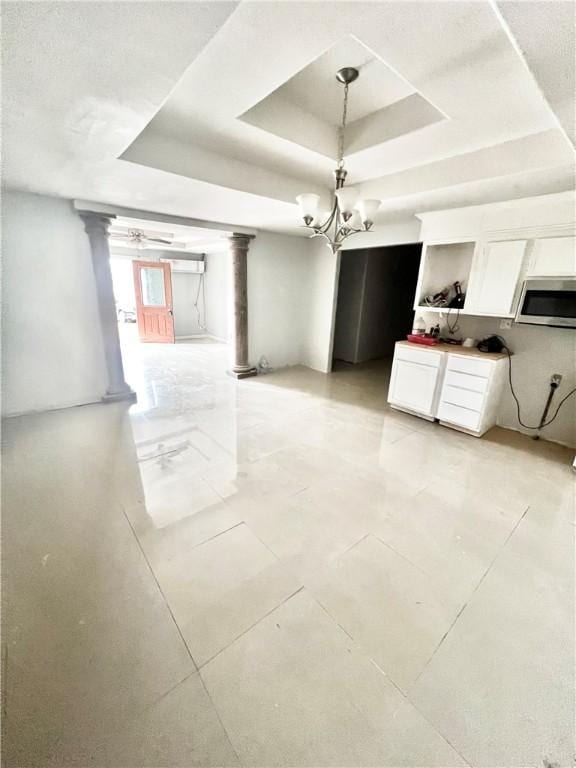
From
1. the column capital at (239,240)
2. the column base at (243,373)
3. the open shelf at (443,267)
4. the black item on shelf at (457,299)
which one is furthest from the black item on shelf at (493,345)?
the column capital at (239,240)

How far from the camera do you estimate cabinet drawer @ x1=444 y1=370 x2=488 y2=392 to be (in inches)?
123

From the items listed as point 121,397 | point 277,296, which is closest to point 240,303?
point 277,296

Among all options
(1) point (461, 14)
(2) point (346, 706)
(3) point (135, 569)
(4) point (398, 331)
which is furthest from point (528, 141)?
(4) point (398, 331)

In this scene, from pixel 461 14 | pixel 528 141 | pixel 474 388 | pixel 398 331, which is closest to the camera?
pixel 461 14

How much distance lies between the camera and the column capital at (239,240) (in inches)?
181

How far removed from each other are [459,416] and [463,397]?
223 millimetres

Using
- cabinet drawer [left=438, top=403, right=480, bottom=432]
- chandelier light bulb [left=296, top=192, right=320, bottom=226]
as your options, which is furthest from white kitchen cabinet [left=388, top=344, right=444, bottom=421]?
chandelier light bulb [left=296, top=192, right=320, bottom=226]

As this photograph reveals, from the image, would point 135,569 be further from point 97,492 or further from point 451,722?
point 451,722

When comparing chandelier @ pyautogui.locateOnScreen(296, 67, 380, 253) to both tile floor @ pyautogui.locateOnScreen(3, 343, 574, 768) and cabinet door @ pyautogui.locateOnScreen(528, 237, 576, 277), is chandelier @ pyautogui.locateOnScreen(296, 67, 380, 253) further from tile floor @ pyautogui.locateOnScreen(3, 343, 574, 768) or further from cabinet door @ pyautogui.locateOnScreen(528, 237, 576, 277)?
tile floor @ pyautogui.locateOnScreen(3, 343, 574, 768)

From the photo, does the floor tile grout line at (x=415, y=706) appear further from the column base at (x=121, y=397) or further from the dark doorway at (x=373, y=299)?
the dark doorway at (x=373, y=299)

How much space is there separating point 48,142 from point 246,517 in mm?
2775

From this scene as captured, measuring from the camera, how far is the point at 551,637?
4.57 feet

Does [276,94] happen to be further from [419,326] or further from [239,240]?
[419,326]

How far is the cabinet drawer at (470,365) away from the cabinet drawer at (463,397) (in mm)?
205
